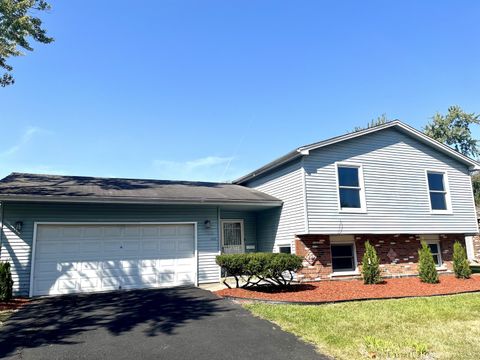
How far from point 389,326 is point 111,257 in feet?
28.9

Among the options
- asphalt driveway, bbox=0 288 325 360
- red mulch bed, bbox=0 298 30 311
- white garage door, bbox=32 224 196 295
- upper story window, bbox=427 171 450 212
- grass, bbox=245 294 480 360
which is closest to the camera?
grass, bbox=245 294 480 360

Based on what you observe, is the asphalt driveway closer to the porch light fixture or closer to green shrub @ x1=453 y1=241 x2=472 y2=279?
the porch light fixture

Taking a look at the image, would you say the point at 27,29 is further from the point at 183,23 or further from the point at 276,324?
the point at 276,324

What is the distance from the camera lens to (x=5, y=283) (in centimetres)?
944

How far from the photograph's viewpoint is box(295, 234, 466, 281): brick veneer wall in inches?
494

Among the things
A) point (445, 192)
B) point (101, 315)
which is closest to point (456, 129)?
point (445, 192)

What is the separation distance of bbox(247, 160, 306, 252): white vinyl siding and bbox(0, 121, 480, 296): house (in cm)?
4

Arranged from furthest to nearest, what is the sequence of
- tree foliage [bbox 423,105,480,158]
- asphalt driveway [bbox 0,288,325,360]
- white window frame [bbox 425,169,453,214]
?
1. tree foliage [bbox 423,105,480,158]
2. white window frame [bbox 425,169,453,214]
3. asphalt driveway [bbox 0,288,325,360]

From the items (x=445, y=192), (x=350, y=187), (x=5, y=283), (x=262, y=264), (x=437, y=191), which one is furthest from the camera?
(x=445, y=192)

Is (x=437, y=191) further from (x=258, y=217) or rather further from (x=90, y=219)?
(x=90, y=219)

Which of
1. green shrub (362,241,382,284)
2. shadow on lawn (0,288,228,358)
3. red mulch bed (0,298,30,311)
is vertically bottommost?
shadow on lawn (0,288,228,358)

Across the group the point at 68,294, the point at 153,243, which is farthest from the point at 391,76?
the point at 68,294

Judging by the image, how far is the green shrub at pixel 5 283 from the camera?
30.7 feet

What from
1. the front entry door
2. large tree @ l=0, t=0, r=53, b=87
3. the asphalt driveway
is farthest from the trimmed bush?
large tree @ l=0, t=0, r=53, b=87
